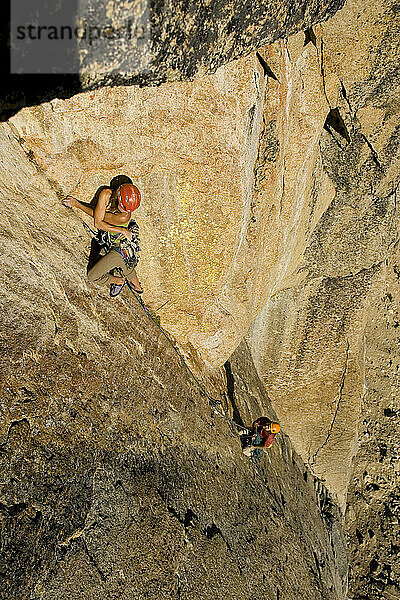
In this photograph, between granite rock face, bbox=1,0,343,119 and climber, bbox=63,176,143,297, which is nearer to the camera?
granite rock face, bbox=1,0,343,119

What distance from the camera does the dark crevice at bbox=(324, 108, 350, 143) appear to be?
6500mm

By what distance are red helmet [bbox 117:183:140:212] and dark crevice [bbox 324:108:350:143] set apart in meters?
3.41

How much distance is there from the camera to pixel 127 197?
4.20m

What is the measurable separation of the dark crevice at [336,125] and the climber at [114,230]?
331 cm

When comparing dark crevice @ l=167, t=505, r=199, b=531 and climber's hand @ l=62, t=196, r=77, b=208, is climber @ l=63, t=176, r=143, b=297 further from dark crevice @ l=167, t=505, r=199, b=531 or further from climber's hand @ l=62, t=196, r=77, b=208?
dark crevice @ l=167, t=505, r=199, b=531

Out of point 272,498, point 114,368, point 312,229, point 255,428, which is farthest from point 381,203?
point 114,368

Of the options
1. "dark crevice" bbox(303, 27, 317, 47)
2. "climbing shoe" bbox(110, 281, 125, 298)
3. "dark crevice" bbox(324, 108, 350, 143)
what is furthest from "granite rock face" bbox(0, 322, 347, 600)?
"dark crevice" bbox(303, 27, 317, 47)

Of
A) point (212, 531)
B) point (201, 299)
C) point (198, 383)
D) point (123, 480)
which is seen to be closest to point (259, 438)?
point (198, 383)

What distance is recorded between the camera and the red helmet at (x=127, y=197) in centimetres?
419

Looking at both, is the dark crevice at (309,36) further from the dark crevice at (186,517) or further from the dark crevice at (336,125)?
the dark crevice at (186,517)

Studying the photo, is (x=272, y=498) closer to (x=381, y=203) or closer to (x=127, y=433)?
(x=127, y=433)

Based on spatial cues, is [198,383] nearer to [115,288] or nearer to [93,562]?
[115,288]

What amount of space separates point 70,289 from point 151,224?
1.10 meters

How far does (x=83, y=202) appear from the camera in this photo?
4.56 m
